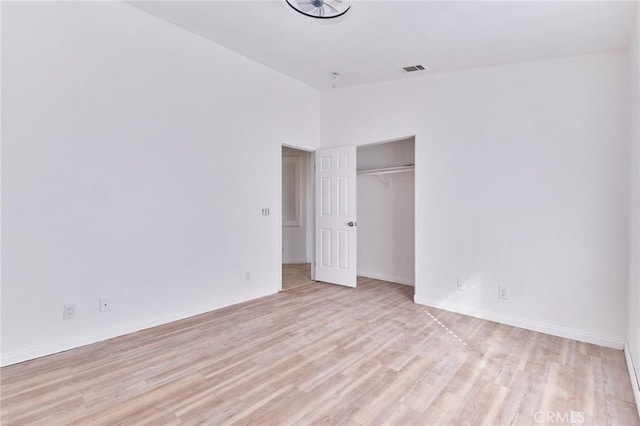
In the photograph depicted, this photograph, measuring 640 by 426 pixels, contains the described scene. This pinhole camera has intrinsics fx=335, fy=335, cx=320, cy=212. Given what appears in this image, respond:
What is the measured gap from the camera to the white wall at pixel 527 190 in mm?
3043

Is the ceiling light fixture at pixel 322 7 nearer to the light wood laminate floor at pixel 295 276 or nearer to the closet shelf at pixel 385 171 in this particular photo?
the closet shelf at pixel 385 171

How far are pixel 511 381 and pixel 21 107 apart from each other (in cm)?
408

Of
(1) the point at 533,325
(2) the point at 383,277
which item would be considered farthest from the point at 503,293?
(2) the point at 383,277

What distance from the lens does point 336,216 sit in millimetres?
4941

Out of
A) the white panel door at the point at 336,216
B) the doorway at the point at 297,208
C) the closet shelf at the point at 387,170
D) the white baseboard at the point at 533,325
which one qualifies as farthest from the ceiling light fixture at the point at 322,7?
the doorway at the point at 297,208

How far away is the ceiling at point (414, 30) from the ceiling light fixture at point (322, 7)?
21 cm

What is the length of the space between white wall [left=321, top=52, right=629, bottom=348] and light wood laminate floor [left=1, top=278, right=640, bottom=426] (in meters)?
0.40

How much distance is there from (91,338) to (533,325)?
4125 millimetres

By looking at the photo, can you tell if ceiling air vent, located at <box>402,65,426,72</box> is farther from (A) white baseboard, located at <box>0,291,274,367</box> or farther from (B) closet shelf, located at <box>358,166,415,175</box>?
(A) white baseboard, located at <box>0,291,274,367</box>

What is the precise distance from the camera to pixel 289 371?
2.45m

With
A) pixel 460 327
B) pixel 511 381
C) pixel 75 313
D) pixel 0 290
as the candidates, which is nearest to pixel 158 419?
pixel 75 313

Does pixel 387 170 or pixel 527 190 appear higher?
pixel 387 170

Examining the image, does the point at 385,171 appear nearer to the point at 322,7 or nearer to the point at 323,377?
the point at 322,7

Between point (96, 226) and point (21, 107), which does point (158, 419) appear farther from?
point (21, 107)
